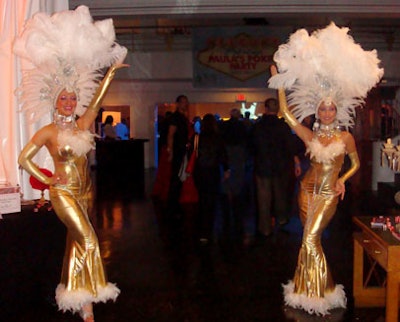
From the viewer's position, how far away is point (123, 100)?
1413cm

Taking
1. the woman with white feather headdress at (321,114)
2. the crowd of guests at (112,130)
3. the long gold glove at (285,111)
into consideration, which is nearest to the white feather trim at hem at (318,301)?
the woman with white feather headdress at (321,114)

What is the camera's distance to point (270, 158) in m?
5.82

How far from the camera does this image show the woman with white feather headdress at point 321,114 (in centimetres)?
349

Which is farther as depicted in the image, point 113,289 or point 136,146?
point 136,146

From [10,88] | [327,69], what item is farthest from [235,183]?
[327,69]

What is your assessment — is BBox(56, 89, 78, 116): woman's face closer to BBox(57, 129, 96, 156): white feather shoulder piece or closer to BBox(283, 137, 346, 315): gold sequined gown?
BBox(57, 129, 96, 156): white feather shoulder piece

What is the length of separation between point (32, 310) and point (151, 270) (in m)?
1.27

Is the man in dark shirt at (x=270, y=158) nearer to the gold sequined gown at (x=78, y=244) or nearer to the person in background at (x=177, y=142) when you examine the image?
the person in background at (x=177, y=142)

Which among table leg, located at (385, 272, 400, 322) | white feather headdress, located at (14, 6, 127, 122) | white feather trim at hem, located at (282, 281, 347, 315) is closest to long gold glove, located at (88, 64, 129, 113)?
white feather headdress, located at (14, 6, 127, 122)

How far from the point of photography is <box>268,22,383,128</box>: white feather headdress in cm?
346

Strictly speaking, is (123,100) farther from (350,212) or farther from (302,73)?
(302,73)

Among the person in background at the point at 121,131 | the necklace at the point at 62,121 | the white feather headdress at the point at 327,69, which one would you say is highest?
the white feather headdress at the point at 327,69

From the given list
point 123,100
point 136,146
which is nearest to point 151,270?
point 136,146

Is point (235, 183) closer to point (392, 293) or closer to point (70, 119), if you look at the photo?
point (70, 119)
